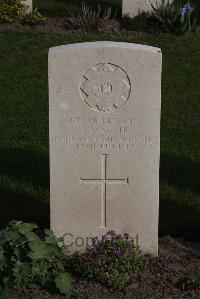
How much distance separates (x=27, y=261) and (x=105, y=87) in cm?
144

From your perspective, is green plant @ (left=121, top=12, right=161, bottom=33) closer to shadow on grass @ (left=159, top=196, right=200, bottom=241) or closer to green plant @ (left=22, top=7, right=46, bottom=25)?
green plant @ (left=22, top=7, right=46, bottom=25)

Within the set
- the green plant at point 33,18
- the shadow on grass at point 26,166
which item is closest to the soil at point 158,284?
the shadow on grass at point 26,166

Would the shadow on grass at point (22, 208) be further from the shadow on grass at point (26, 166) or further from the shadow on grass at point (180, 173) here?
the shadow on grass at point (180, 173)

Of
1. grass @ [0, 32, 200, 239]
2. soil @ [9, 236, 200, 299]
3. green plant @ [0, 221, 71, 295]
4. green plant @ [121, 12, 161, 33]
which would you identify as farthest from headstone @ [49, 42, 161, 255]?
green plant @ [121, 12, 161, 33]

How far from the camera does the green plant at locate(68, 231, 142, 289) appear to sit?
545 cm

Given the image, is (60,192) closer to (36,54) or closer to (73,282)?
(73,282)

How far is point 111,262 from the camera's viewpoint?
5.51m

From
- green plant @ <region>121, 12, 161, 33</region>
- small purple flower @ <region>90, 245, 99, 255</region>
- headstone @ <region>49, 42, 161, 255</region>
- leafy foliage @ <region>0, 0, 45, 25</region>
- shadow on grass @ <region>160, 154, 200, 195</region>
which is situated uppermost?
leafy foliage @ <region>0, 0, 45, 25</region>

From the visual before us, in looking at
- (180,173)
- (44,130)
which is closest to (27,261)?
(180,173)

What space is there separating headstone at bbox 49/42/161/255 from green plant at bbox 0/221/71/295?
0.47 meters

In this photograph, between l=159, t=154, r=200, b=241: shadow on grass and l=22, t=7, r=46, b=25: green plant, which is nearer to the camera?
l=159, t=154, r=200, b=241: shadow on grass

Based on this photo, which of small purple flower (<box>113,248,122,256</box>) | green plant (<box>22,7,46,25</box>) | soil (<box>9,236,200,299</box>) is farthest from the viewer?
green plant (<box>22,7,46,25</box>)

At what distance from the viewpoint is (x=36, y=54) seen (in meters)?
11.6

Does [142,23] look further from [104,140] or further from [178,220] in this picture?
[104,140]
